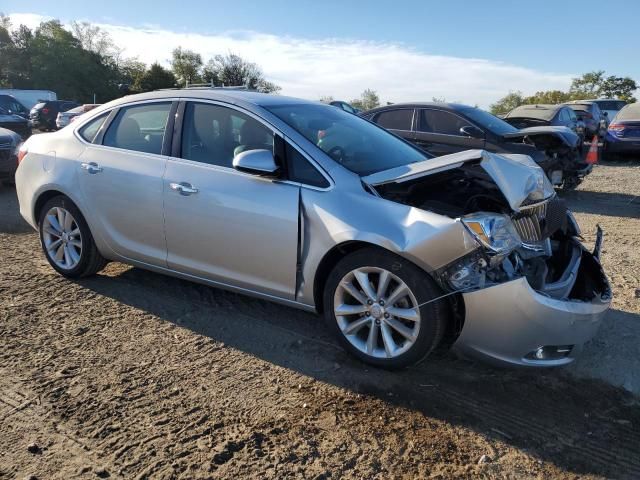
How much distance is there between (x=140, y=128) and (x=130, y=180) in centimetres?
49

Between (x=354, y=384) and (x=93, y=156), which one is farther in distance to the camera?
(x=93, y=156)

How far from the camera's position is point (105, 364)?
3262 mm

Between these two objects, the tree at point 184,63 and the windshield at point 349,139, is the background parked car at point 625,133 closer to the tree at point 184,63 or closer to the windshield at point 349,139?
the windshield at point 349,139

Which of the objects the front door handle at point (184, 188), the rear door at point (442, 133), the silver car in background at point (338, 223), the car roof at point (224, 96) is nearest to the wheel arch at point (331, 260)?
the silver car in background at point (338, 223)

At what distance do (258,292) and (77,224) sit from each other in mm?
1912

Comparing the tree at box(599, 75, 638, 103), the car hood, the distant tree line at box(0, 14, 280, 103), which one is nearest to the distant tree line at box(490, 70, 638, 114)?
the tree at box(599, 75, 638, 103)

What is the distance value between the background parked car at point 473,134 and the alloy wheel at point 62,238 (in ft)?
18.2

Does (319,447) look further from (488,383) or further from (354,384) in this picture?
(488,383)

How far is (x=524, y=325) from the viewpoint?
2777 mm

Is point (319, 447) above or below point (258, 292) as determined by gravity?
below

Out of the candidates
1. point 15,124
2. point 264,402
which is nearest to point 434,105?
point 264,402

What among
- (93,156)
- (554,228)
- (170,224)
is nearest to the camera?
(554,228)

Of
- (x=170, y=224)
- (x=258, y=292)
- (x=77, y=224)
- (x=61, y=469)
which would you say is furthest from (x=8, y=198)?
(x=61, y=469)

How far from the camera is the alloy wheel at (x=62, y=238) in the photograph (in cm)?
452
